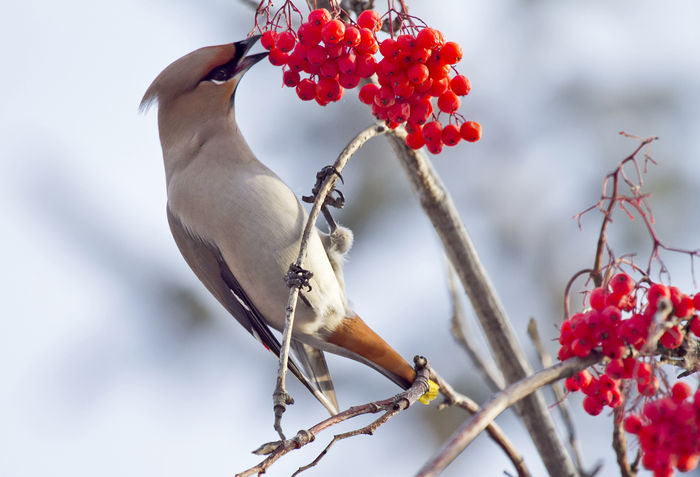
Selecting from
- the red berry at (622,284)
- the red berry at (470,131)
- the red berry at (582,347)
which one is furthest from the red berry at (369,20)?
the red berry at (582,347)

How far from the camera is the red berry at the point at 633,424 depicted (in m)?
1.72

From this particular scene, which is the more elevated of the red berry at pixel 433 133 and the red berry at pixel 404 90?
the red berry at pixel 433 133

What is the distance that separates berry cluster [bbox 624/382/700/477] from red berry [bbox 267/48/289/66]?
4.35 feet

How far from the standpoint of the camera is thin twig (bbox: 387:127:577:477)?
2883mm

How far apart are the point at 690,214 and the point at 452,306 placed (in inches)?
175

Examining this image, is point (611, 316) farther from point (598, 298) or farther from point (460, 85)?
point (460, 85)

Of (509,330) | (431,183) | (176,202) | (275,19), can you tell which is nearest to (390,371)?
(509,330)

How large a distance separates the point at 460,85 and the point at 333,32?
41cm

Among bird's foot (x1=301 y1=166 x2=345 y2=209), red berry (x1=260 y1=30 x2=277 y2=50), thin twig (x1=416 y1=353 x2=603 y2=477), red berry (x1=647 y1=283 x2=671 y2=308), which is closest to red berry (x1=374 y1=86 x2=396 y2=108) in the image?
red berry (x1=260 y1=30 x2=277 y2=50)

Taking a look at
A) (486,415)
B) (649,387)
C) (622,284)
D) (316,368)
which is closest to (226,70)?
(316,368)

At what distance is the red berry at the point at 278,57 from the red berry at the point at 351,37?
0.21 metres

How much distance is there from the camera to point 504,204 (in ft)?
23.7

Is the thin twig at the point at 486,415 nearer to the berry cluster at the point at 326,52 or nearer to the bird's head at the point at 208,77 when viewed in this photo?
the berry cluster at the point at 326,52

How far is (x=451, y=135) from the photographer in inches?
100
